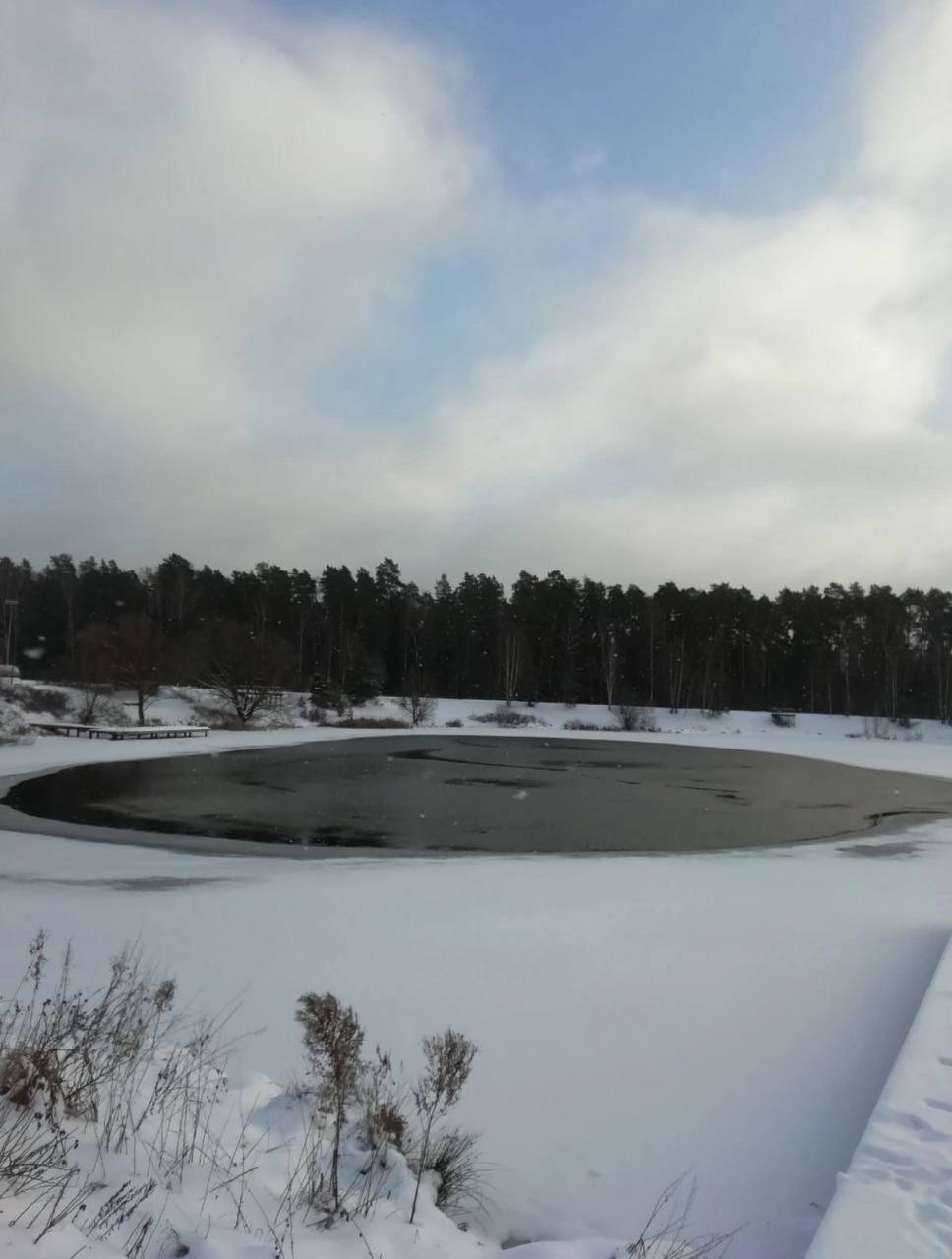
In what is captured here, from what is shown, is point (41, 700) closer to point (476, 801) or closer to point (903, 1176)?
point (476, 801)

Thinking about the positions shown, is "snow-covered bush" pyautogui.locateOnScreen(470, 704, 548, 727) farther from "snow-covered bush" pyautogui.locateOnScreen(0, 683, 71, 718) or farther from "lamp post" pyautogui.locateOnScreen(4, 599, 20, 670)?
"lamp post" pyautogui.locateOnScreen(4, 599, 20, 670)

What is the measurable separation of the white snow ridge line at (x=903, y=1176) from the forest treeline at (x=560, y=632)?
53.5 metres

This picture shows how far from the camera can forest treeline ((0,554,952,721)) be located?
62.5 m

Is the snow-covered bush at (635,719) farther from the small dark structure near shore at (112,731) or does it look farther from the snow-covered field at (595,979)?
the snow-covered field at (595,979)

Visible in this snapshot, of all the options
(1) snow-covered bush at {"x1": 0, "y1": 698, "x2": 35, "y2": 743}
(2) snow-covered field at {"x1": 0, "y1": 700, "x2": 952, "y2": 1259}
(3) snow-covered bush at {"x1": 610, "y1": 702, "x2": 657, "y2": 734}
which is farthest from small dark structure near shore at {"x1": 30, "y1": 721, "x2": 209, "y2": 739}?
(3) snow-covered bush at {"x1": 610, "y1": 702, "x2": 657, "y2": 734}

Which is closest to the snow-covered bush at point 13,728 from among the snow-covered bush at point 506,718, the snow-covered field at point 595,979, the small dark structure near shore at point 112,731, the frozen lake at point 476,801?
the small dark structure near shore at point 112,731

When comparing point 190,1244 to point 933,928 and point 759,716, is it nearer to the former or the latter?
point 933,928

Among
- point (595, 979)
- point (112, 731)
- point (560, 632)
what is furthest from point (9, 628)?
point (595, 979)

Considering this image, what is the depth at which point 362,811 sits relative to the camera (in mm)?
14969

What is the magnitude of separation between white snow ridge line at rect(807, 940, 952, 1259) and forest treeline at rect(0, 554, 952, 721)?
175 ft

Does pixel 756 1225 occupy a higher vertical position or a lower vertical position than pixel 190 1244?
lower

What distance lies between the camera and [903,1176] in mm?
3033

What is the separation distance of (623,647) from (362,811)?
55.0m

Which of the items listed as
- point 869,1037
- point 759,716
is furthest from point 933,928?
point 759,716
